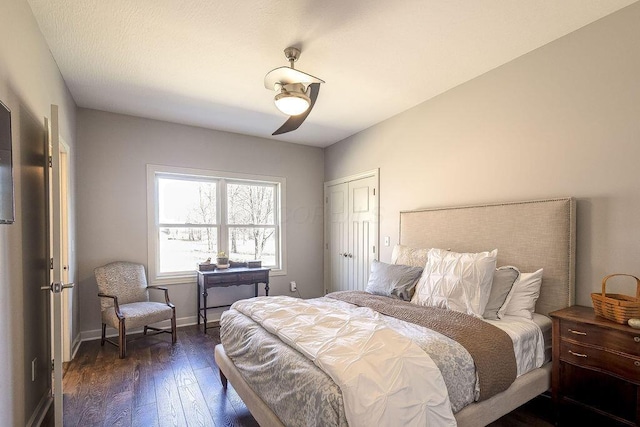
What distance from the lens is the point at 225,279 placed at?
13.5ft

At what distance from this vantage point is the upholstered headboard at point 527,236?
2338 millimetres

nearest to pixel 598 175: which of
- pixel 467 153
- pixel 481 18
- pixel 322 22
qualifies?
pixel 467 153

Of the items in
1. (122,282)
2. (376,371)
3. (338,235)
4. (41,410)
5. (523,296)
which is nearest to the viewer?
(376,371)

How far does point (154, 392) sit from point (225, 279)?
5.49ft

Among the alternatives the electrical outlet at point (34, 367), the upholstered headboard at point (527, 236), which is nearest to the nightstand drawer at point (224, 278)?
the electrical outlet at point (34, 367)

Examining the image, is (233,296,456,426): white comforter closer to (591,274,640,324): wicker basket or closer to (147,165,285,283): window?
(591,274,640,324): wicker basket

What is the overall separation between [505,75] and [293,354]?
285 cm

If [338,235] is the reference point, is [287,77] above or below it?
above

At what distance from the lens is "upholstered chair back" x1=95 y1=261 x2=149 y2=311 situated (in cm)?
355

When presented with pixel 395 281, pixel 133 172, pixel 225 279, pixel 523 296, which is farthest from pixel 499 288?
pixel 133 172

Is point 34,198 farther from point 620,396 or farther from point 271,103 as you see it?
point 620,396

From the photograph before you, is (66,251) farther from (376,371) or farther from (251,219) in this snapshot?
(376,371)

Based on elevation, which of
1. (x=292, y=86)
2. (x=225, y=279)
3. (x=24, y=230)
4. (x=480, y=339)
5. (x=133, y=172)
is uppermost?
(x=292, y=86)

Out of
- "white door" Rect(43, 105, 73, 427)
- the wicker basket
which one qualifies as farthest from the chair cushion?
the wicker basket
